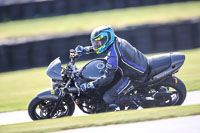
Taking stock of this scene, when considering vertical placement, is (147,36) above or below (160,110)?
above

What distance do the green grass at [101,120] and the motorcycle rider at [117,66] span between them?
19.8 inches

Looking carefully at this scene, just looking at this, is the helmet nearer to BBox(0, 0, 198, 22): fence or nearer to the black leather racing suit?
the black leather racing suit

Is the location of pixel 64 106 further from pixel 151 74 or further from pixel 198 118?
pixel 198 118

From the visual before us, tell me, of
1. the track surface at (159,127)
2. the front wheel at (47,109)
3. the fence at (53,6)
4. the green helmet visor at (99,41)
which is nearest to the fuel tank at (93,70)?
the green helmet visor at (99,41)

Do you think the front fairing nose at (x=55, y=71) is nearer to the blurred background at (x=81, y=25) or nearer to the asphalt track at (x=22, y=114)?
the asphalt track at (x=22, y=114)

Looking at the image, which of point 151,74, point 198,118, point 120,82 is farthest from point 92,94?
point 198,118

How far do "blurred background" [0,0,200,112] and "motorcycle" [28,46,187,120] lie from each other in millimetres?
1677

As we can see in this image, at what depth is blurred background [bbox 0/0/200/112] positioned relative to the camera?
11461mm

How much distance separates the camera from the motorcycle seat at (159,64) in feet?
22.1

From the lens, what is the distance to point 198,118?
5703mm

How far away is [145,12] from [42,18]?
5674 millimetres

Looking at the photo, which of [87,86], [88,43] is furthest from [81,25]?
[87,86]

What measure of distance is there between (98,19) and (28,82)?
30.2 ft

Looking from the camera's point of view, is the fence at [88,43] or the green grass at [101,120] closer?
the green grass at [101,120]
